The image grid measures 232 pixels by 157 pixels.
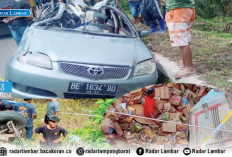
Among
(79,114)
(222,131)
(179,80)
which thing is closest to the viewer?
(222,131)

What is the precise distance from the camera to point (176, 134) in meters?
1.98

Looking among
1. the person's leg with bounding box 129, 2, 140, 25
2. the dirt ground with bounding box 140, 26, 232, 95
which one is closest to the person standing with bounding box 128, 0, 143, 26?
the person's leg with bounding box 129, 2, 140, 25

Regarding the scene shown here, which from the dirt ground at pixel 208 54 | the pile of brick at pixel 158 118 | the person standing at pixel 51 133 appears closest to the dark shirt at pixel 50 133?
the person standing at pixel 51 133

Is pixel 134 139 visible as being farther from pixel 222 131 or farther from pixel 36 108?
pixel 36 108

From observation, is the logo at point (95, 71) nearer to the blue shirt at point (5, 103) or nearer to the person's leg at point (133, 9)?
the blue shirt at point (5, 103)

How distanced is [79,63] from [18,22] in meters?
0.71

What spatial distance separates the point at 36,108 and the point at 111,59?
2.15 feet

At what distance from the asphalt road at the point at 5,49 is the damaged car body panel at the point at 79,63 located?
87 millimetres

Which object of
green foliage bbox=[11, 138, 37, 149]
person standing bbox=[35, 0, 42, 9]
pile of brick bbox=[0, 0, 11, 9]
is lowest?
green foliage bbox=[11, 138, 37, 149]

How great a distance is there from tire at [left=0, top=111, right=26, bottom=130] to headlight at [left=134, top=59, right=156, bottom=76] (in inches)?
34.4

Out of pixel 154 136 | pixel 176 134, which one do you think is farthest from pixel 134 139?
pixel 176 134

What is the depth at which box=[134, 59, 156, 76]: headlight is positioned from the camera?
251 cm

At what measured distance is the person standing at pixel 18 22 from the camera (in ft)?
8.28

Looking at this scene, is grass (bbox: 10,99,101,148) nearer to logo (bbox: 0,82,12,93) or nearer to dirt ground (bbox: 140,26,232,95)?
logo (bbox: 0,82,12,93)
